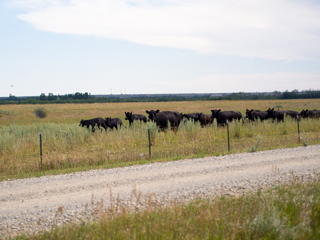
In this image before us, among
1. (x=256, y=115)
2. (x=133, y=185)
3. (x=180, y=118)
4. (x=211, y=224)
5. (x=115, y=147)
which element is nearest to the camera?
(x=211, y=224)

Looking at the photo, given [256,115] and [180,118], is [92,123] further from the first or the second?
[256,115]

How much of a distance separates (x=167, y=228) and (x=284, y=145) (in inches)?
470

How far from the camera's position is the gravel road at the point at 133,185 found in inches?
266

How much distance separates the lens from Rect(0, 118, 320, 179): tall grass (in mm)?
12654

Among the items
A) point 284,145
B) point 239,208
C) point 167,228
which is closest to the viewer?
point 167,228

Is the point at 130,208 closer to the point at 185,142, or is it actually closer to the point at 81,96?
the point at 185,142

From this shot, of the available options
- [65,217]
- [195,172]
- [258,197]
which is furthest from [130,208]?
[195,172]

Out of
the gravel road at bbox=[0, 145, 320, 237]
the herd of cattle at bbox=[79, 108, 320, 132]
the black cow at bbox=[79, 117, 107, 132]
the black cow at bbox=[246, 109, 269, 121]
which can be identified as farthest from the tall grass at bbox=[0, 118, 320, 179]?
the black cow at bbox=[246, 109, 269, 121]

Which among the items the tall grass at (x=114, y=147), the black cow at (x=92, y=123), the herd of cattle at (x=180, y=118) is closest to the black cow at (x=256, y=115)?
the herd of cattle at (x=180, y=118)

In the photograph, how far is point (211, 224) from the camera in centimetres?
564

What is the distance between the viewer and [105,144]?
16.4m

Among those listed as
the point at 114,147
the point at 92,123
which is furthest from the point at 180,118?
the point at 114,147

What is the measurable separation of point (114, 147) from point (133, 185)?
300 inches

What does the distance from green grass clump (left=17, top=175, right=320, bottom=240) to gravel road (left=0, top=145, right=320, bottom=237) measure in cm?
46
